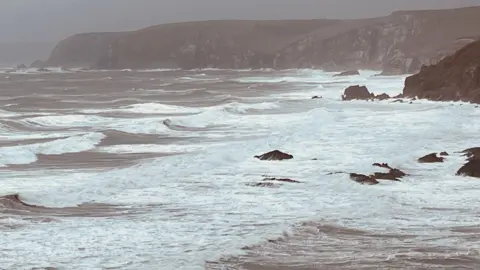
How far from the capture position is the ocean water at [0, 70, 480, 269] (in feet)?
32.8

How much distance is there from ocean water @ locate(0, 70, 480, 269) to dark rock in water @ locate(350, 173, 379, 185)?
32cm

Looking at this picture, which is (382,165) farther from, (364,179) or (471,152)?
(471,152)

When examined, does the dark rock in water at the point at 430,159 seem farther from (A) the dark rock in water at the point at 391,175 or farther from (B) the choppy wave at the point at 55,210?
(B) the choppy wave at the point at 55,210

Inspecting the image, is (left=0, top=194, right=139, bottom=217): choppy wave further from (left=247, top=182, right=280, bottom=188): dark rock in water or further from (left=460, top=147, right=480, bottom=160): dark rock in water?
(left=460, top=147, right=480, bottom=160): dark rock in water

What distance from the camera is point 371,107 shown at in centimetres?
4162

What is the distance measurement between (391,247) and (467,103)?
31.4 m

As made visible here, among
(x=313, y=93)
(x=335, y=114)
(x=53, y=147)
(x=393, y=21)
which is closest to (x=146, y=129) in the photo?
(x=53, y=147)

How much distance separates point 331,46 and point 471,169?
5369 inches

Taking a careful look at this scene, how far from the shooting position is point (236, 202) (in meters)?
13.8

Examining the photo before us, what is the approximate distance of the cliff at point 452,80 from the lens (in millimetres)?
42469

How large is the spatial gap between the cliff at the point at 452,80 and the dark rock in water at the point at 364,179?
25.4 metres

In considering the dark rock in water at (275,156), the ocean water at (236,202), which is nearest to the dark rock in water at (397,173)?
the ocean water at (236,202)

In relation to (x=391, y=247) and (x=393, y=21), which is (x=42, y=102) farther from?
(x=393, y=21)

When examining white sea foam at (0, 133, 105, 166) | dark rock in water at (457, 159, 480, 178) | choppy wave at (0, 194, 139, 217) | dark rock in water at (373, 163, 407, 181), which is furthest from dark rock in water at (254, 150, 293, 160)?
choppy wave at (0, 194, 139, 217)
